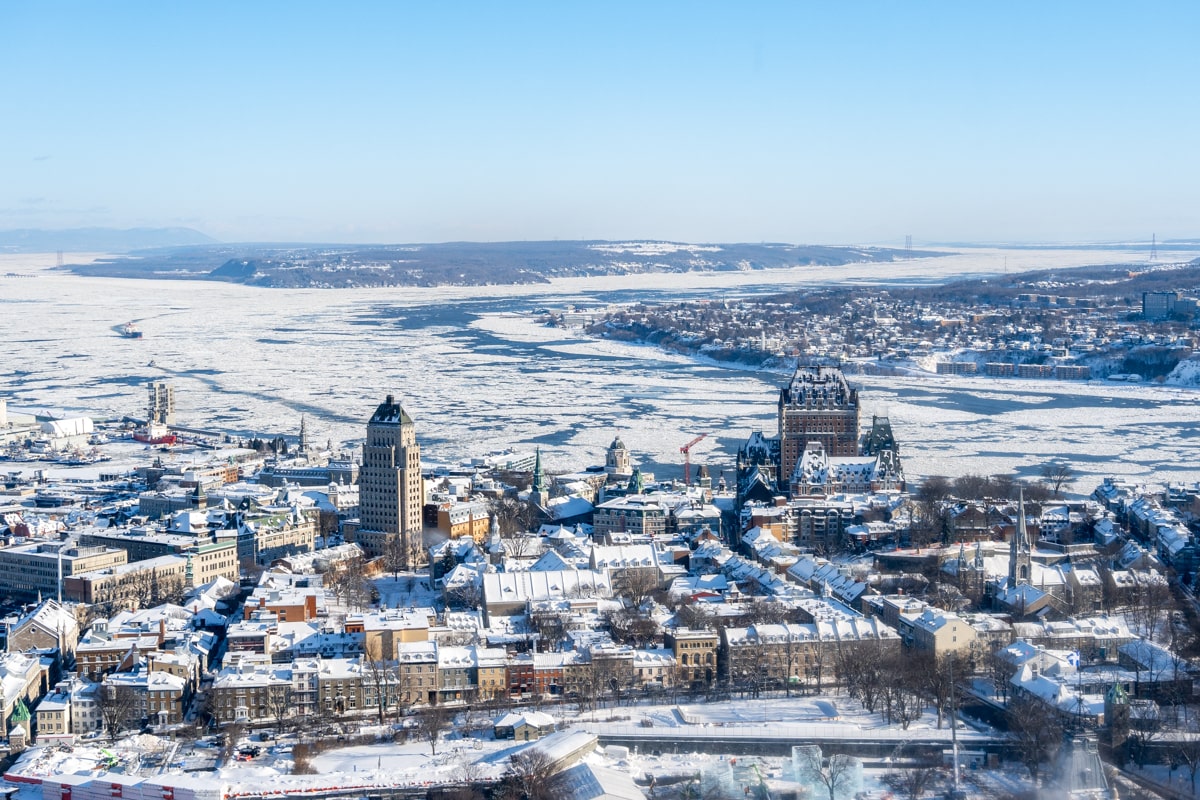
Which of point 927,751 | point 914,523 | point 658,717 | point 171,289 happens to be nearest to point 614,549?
point 914,523

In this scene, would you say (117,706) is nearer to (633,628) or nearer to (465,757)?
(465,757)

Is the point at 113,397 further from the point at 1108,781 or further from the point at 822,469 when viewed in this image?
the point at 1108,781

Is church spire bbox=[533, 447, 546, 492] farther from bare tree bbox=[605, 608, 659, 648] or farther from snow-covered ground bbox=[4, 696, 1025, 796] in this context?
snow-covered ground bbox=[4, 696, 1025, 796]

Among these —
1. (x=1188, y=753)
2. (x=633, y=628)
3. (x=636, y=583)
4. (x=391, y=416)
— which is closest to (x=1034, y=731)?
(x=1188, y=753)

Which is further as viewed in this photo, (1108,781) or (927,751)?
(927,751)

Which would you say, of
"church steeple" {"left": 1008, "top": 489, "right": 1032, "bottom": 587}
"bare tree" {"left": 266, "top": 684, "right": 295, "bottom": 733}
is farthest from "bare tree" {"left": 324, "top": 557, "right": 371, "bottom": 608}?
"church steeple" {"left": 1008, "top": 489, "right": 1032, "bottom": 587}

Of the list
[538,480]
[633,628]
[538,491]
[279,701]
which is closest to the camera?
[279,701]

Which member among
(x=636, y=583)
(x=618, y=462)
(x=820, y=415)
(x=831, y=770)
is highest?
(x=820, y=415)
